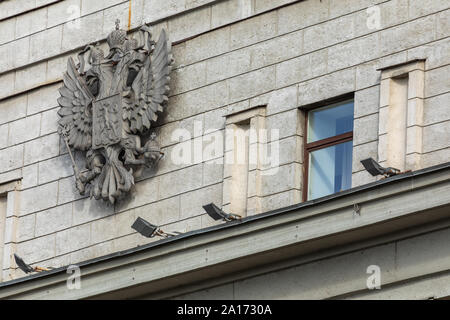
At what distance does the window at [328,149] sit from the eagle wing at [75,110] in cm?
380

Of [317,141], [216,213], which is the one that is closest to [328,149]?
[317,141]

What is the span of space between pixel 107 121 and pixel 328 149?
370 cm

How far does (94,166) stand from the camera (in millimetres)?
31047

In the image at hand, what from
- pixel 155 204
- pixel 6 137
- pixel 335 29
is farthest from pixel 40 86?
pixel 335 29

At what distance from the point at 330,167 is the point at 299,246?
5.51ft

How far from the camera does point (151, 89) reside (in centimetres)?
3058

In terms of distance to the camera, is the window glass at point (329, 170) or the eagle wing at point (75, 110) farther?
the eagle wing at point (75, 110)

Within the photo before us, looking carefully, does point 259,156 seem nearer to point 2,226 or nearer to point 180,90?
point 180,90

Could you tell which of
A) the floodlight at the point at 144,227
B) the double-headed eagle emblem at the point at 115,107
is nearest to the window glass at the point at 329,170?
the floodlight at the point at 144,227

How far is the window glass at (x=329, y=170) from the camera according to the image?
93.7ft

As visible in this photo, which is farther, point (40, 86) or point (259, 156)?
point (40, 86)

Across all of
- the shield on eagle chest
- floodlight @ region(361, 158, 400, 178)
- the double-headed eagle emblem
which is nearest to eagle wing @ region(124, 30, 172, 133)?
the double-headed eagle emblem
